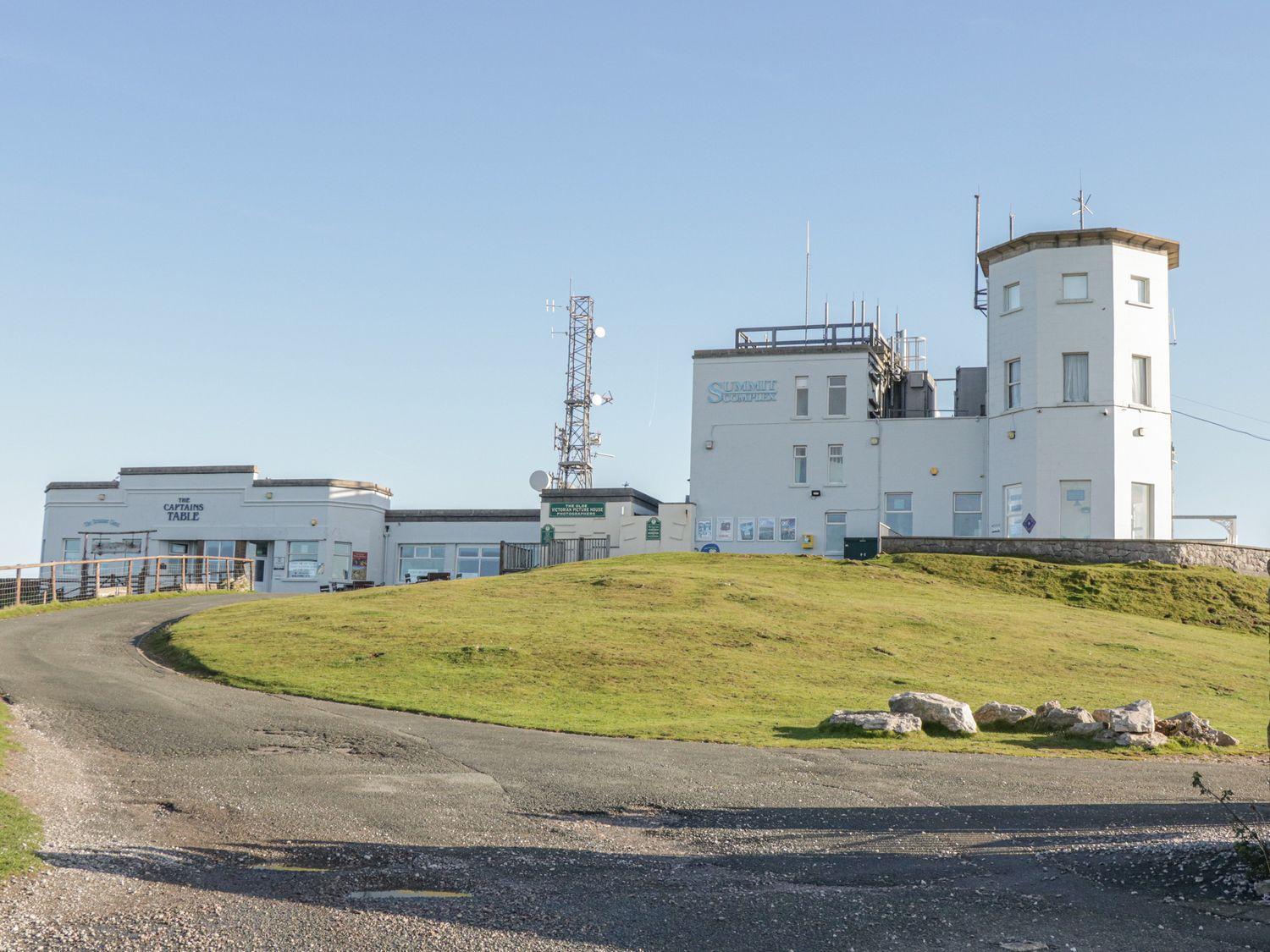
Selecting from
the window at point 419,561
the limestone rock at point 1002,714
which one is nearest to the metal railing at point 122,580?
the window at point 419,561

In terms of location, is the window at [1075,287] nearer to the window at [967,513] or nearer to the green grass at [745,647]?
the window at [967,513]

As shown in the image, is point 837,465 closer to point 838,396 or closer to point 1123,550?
point 838,396

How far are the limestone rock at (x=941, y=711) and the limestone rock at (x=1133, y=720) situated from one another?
1.99 meters

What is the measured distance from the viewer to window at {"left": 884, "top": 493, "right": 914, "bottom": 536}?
51.6 meters

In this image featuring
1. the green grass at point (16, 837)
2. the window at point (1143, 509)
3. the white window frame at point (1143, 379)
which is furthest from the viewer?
the white window frame at point (1143, 379)

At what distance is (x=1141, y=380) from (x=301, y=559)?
40.4m

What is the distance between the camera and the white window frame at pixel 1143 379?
47.6 metres

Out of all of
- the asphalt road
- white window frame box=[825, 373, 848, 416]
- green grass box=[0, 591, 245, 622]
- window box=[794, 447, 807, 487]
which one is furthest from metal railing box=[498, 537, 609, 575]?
the asphalt road

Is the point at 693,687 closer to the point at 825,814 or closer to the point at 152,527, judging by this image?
the point at 825,814

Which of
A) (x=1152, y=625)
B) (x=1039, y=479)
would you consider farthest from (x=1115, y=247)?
(x=1152, y=625)

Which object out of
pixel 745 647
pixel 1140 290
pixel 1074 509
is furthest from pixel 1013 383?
pixel 745 647

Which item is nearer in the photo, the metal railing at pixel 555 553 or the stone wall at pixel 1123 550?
the stone wall at pixel 1123 550

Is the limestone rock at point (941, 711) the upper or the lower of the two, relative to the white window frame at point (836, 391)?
lower

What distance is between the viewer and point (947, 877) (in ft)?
31.9
